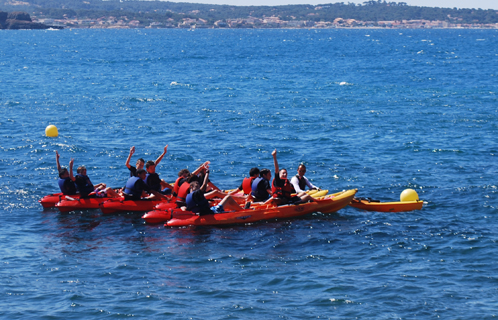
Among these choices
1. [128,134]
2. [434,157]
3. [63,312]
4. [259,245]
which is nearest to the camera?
[63,312]

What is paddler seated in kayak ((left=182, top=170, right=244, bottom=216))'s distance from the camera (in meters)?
15.7

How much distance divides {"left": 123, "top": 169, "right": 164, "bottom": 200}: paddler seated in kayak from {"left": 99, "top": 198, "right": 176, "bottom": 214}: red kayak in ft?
0.45

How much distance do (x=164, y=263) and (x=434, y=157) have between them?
14.5 m

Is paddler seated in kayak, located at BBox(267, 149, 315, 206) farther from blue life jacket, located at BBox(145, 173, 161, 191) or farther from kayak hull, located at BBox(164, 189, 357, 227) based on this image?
blue life jacket, located at BBox(145, 173, 161, 191)

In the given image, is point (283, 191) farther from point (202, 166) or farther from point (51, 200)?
point (51, 200)

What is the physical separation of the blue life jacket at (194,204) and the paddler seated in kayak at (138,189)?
1.60m

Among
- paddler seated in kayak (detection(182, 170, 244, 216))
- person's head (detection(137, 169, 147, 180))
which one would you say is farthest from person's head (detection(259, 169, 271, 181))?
person's head (detection(137, 169, 147, 180))

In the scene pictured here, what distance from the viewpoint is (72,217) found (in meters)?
16.7

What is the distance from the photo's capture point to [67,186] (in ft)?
56.3

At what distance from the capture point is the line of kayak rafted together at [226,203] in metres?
15.9

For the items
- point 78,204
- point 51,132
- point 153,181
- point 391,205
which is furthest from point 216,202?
point 51,132

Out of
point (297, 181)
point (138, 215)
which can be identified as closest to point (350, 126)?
point (297, 181)

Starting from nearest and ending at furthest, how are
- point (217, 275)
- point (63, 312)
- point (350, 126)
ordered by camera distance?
point (63, 312) → point (217, 275) → point (350, 126)

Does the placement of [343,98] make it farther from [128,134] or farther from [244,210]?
[244,210]
